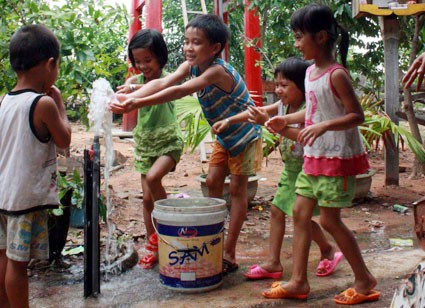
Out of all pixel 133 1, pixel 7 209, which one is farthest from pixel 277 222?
pixel 133 1

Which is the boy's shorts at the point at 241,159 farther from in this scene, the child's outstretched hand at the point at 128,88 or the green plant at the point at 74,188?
the green plant at the point at 74,188

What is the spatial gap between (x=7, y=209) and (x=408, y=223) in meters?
3.57

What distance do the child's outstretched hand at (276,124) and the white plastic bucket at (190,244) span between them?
0.61 m

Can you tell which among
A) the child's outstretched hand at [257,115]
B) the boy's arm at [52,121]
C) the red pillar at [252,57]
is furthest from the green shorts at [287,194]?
the red pillar at [252,57]

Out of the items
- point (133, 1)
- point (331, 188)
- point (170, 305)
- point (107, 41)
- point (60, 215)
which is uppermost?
point (133, 1)

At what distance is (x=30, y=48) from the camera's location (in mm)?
2439

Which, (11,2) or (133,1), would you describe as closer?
(11,2)

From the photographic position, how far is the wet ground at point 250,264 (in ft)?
9.72

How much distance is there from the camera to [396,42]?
6.07 m

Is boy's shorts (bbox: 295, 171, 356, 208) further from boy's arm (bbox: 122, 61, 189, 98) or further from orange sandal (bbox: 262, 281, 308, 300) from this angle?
boy's arm (bbox: 122, 61, 189, 98)

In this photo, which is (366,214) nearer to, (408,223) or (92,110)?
(408,223)

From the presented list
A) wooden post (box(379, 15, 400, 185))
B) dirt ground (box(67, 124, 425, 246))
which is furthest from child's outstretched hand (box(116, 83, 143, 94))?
wooden post (box(379, 15, 400, 185))

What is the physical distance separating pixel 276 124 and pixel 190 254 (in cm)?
90

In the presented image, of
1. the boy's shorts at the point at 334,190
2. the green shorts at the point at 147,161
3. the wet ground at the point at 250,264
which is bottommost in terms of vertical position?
the wet ground at the point at 250,264
